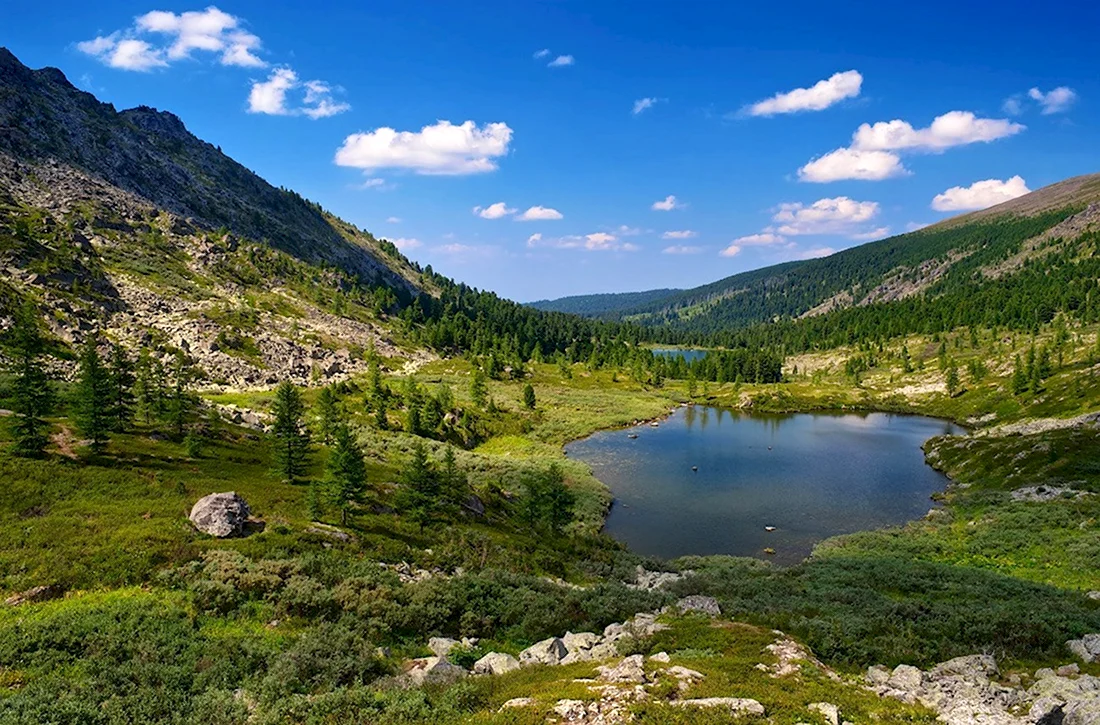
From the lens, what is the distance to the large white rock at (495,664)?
20.8 m

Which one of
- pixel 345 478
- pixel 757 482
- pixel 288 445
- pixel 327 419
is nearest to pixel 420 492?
pixel 345 478

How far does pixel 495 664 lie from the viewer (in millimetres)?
21188

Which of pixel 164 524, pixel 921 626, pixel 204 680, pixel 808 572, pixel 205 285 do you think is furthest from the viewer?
pixel 205 285

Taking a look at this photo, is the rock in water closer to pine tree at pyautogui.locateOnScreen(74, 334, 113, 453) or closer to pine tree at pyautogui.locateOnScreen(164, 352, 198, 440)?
pine tree at pyautogui.locateOnScreen(74, 334, 113, 453)

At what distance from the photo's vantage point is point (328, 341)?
6127 inches

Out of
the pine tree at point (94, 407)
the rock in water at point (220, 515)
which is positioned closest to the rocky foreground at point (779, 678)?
the rock in water at point (220, 515)

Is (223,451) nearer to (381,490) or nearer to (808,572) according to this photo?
(381,490)

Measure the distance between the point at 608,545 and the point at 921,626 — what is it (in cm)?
2893

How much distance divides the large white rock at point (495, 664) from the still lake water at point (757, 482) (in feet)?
115

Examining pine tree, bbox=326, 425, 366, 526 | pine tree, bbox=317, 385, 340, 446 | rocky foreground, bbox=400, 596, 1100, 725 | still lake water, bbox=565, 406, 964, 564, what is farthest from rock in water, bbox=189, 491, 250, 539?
still lake water, bbox=565, 406, 964, 564

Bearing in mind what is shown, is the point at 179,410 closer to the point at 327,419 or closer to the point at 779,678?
the point at 327,419

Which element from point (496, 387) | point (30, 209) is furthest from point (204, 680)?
point (30, 209)

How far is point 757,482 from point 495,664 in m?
66.1

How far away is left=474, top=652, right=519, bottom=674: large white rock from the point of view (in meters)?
20.8
